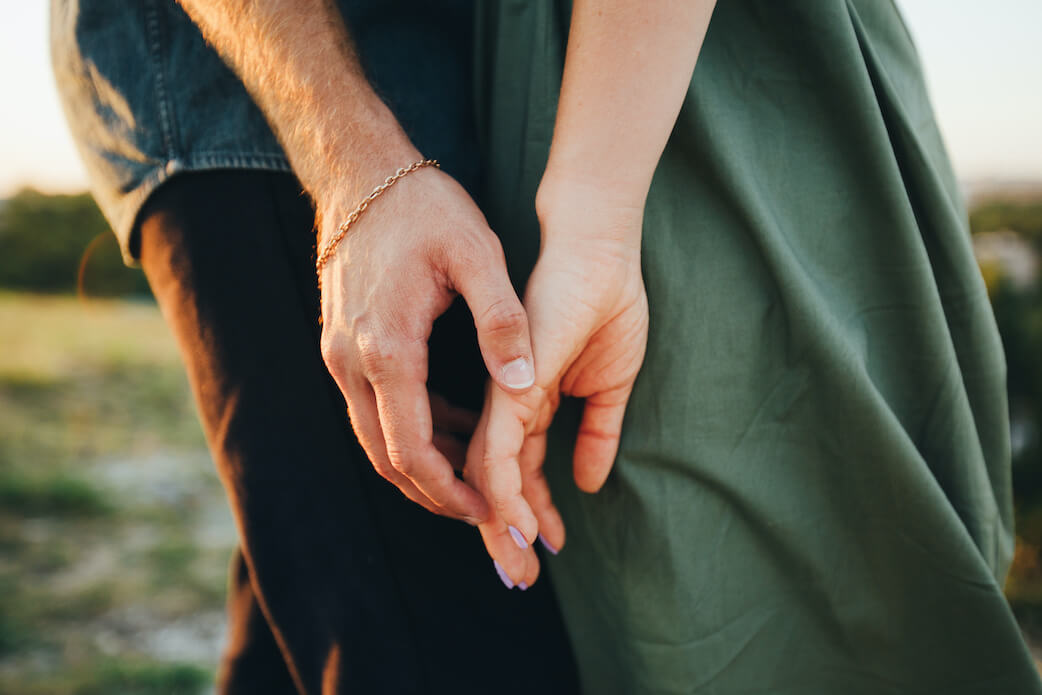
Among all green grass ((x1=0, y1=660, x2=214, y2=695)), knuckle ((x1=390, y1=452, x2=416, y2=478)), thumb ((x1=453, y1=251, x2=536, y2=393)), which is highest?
thumb ((x1=453, y1=251, x2=536, y2=393))

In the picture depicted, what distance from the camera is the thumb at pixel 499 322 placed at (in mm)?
659

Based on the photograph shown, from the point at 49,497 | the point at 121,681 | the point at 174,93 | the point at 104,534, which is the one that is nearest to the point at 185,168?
the point at 174,93

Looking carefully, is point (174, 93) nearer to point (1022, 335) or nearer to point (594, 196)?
point (594, 196)

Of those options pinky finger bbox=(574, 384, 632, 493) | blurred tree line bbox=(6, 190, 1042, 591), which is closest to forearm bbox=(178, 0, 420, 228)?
pinky finger bbox=(574, 384, 632, 493)

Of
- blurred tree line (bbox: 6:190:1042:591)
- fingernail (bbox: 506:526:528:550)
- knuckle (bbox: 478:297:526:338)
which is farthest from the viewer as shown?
blurred tree line (bbox: 6:190:1042:591)

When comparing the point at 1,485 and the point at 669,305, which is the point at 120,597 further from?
the point at 669,305

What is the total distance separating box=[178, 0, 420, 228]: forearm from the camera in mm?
718

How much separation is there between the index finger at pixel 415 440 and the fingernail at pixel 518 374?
9 cm

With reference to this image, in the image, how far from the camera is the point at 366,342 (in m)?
0.67

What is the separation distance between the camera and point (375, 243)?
68cm

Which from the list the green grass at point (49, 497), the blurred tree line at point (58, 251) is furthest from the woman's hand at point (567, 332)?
the blurred tree line at point (58, 251)

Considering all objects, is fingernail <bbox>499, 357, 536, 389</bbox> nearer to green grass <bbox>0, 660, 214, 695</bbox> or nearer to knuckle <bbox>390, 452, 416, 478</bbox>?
knuckle <bbox>390, 452, 416, 478</bbox>

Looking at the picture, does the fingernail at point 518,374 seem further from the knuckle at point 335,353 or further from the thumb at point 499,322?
the knuckle at point 335,353

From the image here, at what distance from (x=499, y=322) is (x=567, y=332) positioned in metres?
0.09
